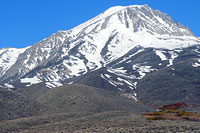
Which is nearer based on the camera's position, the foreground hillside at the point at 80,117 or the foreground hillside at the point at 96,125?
the foreground hillside at the point at 96,125

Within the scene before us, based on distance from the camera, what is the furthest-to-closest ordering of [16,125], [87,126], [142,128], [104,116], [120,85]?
[120,85]
[104,116]
[16,125]
[87,126]
[142,128]

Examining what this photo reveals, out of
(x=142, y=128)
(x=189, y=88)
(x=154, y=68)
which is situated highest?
(x=154, y=68)

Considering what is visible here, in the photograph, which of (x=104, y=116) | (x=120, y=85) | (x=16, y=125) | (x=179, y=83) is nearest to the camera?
(x=16, y=125)

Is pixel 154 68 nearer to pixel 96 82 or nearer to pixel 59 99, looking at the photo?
pixel 96 82

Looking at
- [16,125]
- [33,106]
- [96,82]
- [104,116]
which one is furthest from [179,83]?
[16,125]

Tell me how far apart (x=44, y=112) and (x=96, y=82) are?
67.4 metres

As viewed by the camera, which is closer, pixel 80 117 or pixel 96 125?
pixel 96 125

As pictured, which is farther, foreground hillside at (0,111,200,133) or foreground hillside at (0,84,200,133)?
foreground hillside at (0,84,200,133)

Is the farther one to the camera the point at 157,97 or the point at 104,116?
the point at 157,97

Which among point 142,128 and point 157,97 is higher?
point 157,97

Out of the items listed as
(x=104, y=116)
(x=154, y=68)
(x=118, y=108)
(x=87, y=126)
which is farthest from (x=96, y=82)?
(x=87, y=126)

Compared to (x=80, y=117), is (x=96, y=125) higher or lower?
lower

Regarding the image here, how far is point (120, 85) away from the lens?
13875 cm

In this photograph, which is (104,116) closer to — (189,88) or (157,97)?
(157,97)
